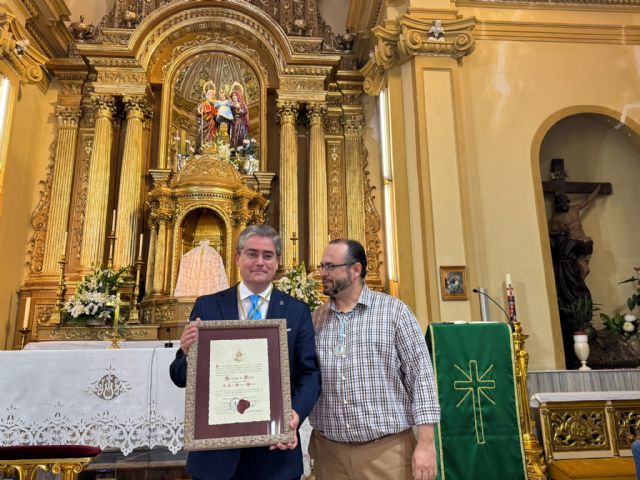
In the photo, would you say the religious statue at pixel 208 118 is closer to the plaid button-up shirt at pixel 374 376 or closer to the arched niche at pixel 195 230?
the arched niche at pixel 195 230

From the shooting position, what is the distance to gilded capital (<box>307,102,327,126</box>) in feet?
26.5

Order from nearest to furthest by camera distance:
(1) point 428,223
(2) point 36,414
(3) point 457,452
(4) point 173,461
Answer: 1. (2) point 36,414
2. (3) point 457,452
3. (4) point 173,461
4. (1) point 428,223

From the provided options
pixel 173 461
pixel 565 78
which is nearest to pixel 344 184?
pixel 565 78

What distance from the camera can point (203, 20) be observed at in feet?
27.2


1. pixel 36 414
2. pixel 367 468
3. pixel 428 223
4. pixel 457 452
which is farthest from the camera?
pixel 428 223

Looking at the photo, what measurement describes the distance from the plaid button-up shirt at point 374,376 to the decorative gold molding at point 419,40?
4.63m

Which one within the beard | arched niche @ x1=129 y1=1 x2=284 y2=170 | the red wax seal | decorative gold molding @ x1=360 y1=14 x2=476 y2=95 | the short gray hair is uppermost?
arched niche @ x1=129 y1=1 x2=284 y2=170

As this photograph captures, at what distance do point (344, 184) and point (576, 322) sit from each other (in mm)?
3931

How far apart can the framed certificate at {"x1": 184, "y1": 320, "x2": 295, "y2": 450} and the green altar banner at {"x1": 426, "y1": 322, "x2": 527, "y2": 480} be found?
2450 millimetres

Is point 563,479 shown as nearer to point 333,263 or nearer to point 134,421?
point 333,263

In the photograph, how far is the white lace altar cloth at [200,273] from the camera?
6.98m

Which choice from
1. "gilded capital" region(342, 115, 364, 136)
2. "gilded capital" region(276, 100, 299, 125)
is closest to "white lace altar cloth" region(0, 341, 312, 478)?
"gilded capital" region(276, 100, 299, 125)

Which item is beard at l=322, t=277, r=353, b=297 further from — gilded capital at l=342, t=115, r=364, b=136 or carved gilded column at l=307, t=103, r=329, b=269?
gilded capital at l=342, t=115, r=364, b=136

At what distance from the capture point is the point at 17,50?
21.6 ft
